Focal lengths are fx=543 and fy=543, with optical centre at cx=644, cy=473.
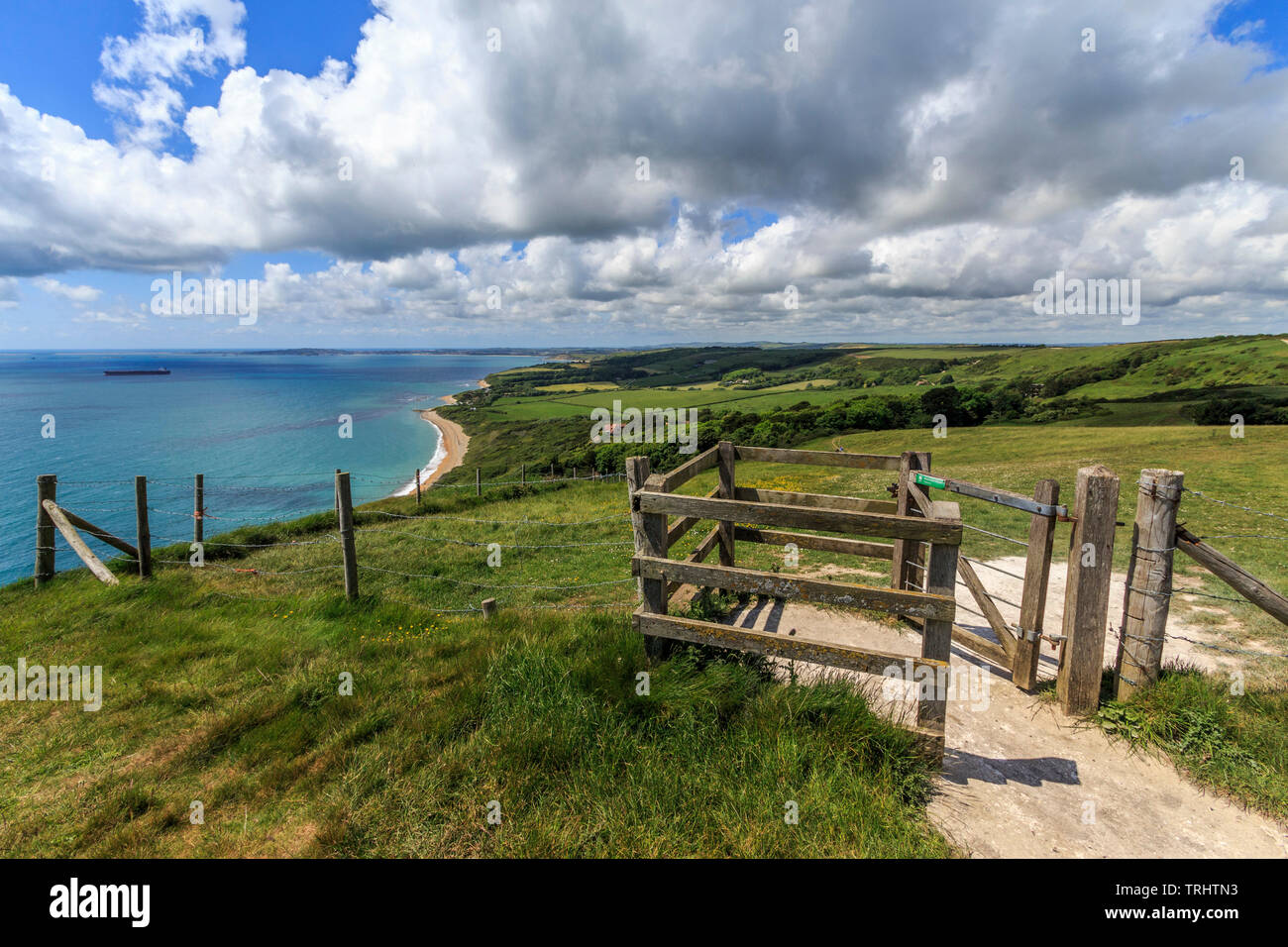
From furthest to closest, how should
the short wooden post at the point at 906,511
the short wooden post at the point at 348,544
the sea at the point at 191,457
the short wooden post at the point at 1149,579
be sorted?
the sea at the point at 191,457
the short wooden post at the point at 348,544
the short wooden post at the point at 906,511
the short wooden post at the point at 1149,579

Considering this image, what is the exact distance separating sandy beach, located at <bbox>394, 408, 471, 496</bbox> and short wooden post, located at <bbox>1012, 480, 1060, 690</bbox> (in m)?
49.1

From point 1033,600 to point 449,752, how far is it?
562cm

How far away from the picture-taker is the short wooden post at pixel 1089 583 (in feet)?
15.8

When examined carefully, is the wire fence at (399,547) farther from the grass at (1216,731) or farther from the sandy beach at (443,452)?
the sandy beach at (443,452)

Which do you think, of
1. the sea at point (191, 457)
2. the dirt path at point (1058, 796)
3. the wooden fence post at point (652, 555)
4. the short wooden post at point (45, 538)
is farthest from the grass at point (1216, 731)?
the short wooden post at point (45, 538)

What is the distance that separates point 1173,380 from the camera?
79562mm

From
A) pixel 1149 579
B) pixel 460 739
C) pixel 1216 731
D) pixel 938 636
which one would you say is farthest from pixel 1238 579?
pixel 460 739

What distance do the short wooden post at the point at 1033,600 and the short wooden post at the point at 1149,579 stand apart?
0.63 meters

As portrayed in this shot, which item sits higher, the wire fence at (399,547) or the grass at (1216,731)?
the grass at (1216,731)

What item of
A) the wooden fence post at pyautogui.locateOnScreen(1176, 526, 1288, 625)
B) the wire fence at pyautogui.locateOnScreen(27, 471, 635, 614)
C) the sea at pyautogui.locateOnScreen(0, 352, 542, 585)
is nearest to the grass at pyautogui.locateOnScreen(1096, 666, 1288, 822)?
the wooden fence post at pyautogui.locateOnScreen(1176, 526, 1288, 625)

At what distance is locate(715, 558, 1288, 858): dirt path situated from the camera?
3.58m

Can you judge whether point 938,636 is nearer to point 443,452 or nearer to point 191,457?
point 443,452

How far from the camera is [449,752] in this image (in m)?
4.06
